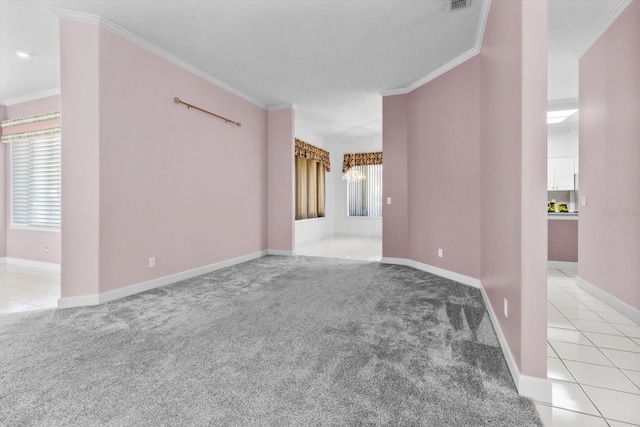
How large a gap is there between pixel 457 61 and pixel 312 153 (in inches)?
187

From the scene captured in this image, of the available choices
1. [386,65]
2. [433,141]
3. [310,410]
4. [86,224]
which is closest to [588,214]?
[433,141]

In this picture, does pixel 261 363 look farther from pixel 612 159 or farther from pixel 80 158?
pixel 612 159

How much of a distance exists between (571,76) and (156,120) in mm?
5858

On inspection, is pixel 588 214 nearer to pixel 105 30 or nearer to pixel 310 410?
pixel 310 410

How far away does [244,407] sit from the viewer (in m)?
1.58

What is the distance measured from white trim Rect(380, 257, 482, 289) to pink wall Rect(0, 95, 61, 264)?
5554mm

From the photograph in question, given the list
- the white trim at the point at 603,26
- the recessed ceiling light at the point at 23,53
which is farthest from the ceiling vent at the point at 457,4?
the recessed ceiling light at the point at 23,53

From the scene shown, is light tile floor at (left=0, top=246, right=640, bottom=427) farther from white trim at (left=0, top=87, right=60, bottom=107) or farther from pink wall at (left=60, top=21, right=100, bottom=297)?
white trim at (left=0, top=87, right=60, bottom=107)

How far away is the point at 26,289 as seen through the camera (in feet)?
12.8

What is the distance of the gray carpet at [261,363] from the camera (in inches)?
60.5

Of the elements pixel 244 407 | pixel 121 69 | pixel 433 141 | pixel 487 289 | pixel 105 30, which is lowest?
pixel 244 407

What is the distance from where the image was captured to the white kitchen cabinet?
6.80m

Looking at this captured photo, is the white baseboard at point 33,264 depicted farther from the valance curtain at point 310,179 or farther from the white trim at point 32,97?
the valance curtain at point 310,179

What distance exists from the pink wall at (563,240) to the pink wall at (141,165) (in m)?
5.40
